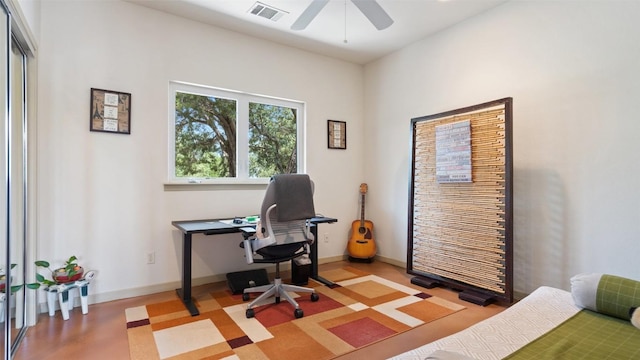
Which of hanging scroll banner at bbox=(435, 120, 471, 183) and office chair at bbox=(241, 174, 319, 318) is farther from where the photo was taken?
hanging scroll banner at bbox=(435, 120, 471, 183)

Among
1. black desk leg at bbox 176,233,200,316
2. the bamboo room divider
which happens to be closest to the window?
black desk leg at bbox 176,233,200,316

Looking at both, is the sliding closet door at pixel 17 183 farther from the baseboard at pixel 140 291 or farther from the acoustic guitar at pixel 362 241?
the acoustic guitar at pixel 362 241

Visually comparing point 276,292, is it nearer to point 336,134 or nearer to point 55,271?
point 55,271

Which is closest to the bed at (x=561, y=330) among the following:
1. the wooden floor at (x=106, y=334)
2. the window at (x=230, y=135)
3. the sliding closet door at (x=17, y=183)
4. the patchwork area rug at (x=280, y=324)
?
the wooden floor at (x=106, y=334)

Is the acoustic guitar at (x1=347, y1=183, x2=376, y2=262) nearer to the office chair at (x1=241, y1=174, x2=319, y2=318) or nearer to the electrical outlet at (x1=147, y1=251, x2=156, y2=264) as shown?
the office chair at (x1=241, y1=174, x2=319, y2=318)

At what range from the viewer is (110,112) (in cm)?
A: 303

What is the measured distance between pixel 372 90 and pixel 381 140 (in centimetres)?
77

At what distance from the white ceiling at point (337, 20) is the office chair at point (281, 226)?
178cm

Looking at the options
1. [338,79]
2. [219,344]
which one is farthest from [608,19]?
[219,344]

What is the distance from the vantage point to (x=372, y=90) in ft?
15.4

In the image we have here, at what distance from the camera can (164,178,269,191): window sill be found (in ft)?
11.0

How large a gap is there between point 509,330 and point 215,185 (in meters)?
3.03

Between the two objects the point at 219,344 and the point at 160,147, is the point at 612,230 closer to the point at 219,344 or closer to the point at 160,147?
the point at 219,344

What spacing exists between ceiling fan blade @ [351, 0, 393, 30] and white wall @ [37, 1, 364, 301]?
1781 mm
